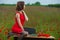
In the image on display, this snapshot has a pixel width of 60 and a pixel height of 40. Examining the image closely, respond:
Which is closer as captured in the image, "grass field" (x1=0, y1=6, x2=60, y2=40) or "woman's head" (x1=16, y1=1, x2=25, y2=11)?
Answer: "woman's head" (x1=16, y1=1, x2=25, y2=11)

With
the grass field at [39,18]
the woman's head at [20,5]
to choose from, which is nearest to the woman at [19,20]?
the woman's head at [20,5]

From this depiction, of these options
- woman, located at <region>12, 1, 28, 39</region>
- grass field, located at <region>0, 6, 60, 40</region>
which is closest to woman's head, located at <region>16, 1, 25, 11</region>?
woman, located at <region>12, 1, 28, 39</region>

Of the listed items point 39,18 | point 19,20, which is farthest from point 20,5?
point 39,18

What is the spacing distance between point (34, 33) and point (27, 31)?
10 cm

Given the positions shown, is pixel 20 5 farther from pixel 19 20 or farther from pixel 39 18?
pixel 39 18

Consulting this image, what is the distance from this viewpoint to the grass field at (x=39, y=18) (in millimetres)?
4418

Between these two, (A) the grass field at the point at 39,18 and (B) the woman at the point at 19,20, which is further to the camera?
(A) the grass field at the point at 39,18

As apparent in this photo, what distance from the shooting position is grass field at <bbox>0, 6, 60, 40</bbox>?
4.42 metres

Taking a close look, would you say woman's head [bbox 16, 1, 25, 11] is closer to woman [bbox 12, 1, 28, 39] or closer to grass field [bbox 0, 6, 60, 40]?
woman [bbox 12, 1, 28, 39]

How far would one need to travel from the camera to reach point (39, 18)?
4566 millimetres

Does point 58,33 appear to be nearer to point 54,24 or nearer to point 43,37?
point 54,24

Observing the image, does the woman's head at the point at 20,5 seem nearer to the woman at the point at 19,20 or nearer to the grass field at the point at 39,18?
the woman at the point at 19,20

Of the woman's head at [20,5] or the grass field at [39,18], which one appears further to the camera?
the grass field at [39,18]

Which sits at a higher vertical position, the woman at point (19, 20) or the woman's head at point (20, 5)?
the woman's head at point (20, 5)
